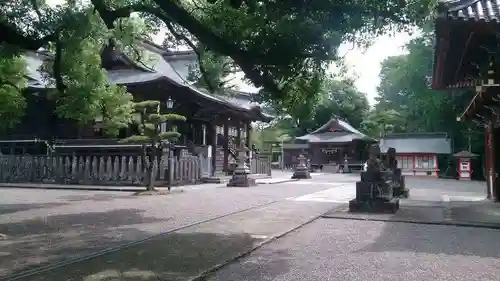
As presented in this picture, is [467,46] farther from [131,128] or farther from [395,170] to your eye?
[131,128]

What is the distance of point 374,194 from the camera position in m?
11.0

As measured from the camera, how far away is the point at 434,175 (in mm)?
37531

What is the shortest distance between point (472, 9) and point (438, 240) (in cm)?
390

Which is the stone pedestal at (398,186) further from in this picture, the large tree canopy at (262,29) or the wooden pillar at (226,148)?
the wooden pillar at (226,148)

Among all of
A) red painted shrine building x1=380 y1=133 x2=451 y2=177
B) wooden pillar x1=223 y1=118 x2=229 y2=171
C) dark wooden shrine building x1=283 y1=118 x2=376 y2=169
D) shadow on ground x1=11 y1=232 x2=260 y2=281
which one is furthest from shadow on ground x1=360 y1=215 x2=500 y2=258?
dark wooden shrine building x1=283 y1=118 x2=376 y2=169

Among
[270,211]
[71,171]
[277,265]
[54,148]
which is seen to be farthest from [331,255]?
[54,148]

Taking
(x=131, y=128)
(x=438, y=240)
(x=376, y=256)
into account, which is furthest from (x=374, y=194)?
(x=131, y=128)

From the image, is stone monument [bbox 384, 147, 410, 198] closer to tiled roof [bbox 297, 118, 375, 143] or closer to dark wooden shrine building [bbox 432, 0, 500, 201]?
dark wooden shrine building [bbox 432, 0, 500, 201]

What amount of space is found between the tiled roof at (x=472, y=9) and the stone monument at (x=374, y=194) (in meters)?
4.96

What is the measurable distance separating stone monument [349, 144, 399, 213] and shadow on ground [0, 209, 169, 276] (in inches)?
202

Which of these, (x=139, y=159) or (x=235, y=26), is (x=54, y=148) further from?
(x=235, y=26)

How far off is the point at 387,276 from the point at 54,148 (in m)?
21.6

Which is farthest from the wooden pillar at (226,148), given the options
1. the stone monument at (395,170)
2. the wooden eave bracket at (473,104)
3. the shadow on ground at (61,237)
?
the shadow on ground at (61,237)

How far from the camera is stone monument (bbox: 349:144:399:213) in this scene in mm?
10893
